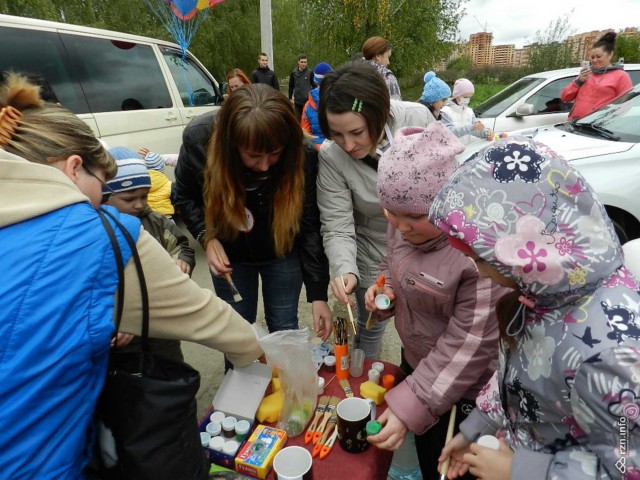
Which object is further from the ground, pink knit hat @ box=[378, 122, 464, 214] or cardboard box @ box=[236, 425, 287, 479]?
pink knit hat @ box=[378, 122, 464, 214]

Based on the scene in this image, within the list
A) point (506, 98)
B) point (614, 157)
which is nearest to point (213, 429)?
point (614, 157)

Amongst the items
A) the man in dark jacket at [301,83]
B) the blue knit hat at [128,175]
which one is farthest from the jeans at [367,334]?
the man in dark jacket at [301,83]

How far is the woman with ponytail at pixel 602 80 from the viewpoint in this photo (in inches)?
184

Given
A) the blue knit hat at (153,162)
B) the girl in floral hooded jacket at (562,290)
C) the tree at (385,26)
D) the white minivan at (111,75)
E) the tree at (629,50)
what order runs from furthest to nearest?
the tree at (629,50)
the tree at (385,26)
the blue knit hat at (153,162)
the white minivan at (111,75)
the girl in floral hooded jacket at (562,290)

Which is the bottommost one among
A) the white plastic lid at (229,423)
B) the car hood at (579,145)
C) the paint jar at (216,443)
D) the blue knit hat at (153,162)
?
the paint jar at (216,443)

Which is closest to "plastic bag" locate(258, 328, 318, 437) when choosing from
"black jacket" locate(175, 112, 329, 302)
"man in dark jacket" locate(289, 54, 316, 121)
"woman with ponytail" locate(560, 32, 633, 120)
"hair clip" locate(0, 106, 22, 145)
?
"black jacket" locate(175, 112, 329, 302)

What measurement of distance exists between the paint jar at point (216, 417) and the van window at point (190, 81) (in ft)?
13.9

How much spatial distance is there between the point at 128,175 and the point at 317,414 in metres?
1.34

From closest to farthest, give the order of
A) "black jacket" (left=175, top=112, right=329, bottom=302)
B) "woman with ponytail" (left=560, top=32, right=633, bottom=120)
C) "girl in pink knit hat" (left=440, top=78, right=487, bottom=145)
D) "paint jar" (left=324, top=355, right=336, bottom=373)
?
"paint jar" (left=324, top=355, right=336, bottom=373)
"black jacket" (left=175, top=112, right=329, bottom=302)
"woman with ponytail" (left=560, top=32, right=633, bottom=120)
"girl in pink knit hat" (left=440, top=78, right=487, bottom=145)

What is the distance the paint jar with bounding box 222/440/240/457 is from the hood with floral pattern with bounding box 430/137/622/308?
0.92 m

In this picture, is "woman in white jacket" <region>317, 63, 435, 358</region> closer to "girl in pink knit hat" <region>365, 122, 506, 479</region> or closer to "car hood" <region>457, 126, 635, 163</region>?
"girl in pink knit hat" <region>365, 122, 506, 479</region>

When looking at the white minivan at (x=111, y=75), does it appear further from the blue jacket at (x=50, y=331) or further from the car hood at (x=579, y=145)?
the blue jacket at (x=50, y=331)

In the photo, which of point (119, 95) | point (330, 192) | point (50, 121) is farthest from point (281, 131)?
point (119, 95)

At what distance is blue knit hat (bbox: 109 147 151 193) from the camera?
1.92m
